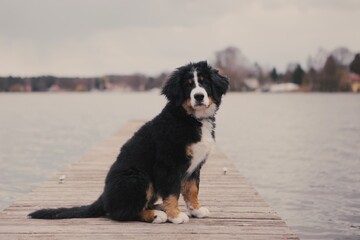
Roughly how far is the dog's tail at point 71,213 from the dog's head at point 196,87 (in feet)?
4.19

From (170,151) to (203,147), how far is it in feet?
1.00

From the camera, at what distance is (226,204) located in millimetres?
6176

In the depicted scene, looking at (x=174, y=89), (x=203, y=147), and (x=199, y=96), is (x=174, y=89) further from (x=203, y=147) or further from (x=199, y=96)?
(x=203, y=147)

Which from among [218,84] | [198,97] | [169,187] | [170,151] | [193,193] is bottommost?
[193,193]

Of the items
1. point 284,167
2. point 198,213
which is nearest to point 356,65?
point 284,167

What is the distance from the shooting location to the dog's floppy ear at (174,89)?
4.89 m

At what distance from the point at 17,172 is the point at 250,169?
621 cm

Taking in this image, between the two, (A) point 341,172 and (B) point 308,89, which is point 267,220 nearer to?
(A) point 341,172

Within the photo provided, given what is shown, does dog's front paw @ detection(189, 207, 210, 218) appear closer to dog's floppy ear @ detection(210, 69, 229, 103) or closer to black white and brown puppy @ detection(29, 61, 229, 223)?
black white and brown puppy @ detection(29, 61, 229, 223)

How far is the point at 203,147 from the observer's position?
4.94 metres

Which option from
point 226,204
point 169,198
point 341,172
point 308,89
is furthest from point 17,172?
point 308,89

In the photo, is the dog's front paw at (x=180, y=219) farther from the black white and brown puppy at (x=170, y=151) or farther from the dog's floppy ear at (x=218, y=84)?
the dog's floppy ear at (x=218, y=84)

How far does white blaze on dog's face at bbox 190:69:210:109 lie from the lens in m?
4.73

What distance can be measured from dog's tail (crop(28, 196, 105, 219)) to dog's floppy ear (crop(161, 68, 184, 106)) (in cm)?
123
